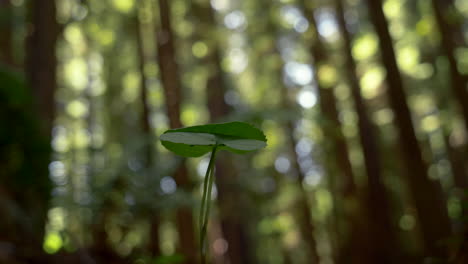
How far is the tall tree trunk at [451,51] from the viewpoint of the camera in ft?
20.5

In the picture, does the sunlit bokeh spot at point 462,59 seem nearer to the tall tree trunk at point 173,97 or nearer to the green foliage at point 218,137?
the tall tree trunk at point 173,97

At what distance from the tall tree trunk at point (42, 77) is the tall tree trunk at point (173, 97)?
6.74ft

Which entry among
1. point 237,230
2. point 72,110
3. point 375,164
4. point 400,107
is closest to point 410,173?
point 400,107

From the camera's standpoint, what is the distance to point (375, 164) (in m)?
7.68

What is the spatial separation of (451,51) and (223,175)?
4.37 metres

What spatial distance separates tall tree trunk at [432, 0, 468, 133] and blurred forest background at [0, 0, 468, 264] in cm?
3

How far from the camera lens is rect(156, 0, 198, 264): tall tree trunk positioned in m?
6.77

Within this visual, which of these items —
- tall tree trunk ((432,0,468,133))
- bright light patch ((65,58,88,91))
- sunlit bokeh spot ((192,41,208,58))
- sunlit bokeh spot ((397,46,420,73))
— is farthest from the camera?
bright light patch ((65,58,88,91))

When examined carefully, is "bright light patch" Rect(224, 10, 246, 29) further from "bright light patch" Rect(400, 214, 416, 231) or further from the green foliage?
the green foliage

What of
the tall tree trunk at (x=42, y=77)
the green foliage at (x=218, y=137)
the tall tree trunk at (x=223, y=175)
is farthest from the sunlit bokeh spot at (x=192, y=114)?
the green foliage at (x=218, y=137)

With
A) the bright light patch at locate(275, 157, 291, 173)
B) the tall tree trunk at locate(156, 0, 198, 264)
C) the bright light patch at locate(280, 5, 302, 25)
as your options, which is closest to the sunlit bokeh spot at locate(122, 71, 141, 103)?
the bright light patch at locate(280, 5, 302, 25)

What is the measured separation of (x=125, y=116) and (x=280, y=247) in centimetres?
638

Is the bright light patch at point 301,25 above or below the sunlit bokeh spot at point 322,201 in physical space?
above

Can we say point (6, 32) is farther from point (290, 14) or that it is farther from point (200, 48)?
point (290, 14)
